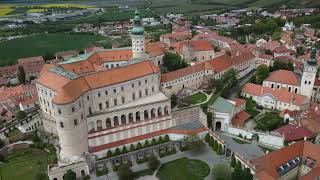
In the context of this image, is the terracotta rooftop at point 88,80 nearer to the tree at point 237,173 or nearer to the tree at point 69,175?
the tree at point 69,175

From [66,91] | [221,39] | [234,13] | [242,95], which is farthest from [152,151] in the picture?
[234,13]

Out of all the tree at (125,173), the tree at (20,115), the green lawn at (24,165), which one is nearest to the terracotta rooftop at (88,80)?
the tree at (20,115)

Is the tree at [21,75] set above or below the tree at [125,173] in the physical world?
above

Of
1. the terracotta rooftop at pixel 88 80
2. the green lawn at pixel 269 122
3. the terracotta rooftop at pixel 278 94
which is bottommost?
the green lawn at pixel 269 122

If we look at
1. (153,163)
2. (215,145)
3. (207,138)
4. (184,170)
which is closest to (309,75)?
(207,138)

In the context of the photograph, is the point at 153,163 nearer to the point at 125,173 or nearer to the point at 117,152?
the point at 125,173

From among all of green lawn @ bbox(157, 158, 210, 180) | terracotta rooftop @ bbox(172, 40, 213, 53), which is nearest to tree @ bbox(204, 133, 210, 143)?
green lawn @ bbox(157, 158, 210, 180)

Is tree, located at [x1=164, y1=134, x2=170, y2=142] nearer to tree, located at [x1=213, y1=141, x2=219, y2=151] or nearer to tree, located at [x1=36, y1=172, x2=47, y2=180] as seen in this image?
tree, located at [x1=213, y1=141, x2=219, y2=151]
